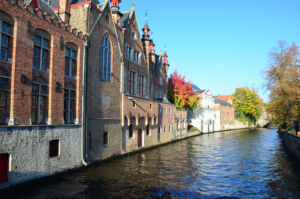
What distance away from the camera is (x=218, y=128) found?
7375 cm

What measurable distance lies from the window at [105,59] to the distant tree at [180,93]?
26.5m

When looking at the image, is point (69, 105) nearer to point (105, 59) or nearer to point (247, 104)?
point (105, 59)

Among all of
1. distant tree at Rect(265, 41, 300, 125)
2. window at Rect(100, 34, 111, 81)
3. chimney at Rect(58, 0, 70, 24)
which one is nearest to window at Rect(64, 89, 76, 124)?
window at Rect(100, 34, 111, 81)

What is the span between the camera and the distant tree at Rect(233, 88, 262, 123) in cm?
8306

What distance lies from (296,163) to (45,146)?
22.4 m

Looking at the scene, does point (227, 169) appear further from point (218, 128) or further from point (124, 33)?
point (218, 128)

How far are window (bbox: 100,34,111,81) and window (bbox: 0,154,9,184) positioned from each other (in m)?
11.4

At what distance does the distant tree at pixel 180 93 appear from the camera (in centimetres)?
4834

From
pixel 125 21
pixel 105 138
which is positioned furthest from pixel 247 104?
pixel 105 138

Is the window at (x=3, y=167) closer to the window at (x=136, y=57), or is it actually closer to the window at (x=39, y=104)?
the window at (x=39, y=104)

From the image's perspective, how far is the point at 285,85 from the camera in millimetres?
30312

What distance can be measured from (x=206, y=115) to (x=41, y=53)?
182 ft

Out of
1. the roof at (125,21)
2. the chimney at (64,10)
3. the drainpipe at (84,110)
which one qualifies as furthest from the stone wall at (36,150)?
the roof at (125,21)

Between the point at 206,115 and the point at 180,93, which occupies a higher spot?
the point at 180,93
